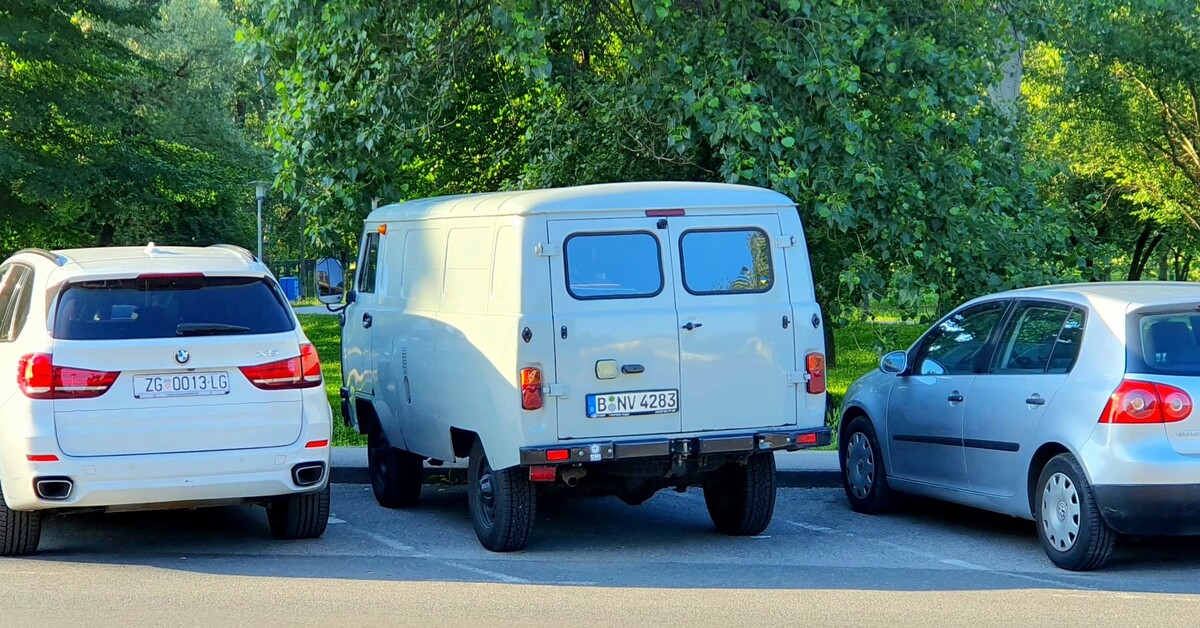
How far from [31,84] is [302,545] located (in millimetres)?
18821

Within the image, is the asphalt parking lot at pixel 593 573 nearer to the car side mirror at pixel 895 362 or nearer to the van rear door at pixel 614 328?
the van rear door at pixel 614 328

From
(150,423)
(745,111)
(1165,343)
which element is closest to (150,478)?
(150,423)

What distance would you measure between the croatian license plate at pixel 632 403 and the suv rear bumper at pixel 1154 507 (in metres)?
2.34

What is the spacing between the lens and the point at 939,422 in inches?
376

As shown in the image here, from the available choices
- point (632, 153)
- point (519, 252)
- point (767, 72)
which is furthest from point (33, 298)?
point (632, 153)

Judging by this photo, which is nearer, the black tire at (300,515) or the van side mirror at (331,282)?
the black tire at (300,515)

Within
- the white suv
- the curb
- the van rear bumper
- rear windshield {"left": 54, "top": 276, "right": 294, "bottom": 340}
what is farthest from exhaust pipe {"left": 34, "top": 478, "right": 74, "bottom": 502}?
the curb

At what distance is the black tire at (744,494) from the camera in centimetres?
921

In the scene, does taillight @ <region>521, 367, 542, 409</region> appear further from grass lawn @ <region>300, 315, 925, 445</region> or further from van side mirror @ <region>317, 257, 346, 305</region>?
van side mirror @ <region>317, 257, 346, 305</region>

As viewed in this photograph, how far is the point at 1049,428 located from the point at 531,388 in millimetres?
2778

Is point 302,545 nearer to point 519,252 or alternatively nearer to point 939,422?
point 519,252

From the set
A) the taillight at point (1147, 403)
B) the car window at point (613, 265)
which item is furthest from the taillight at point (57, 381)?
the taillight at point (1147, 403)

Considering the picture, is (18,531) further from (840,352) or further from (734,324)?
(840,352)

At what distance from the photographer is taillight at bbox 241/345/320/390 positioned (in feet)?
27.3
